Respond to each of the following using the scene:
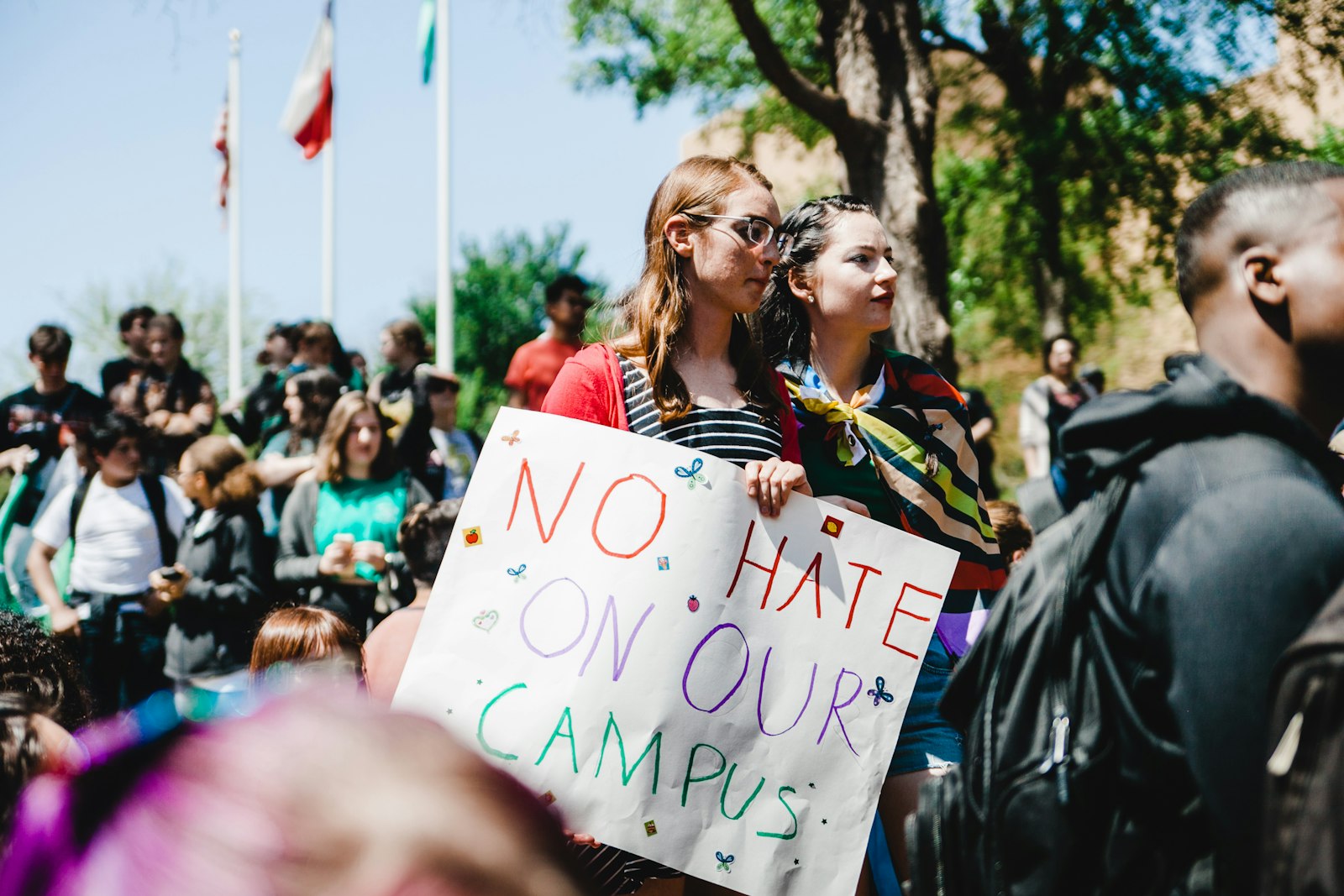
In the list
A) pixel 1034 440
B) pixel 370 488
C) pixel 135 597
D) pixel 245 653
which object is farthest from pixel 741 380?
pixel 1034 440

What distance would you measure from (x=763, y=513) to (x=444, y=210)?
42.3ft

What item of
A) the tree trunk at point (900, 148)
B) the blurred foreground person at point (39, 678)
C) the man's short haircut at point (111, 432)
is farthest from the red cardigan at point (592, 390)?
the tree trunk at point (900, 148)

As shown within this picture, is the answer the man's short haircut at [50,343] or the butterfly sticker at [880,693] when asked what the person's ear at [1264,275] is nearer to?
→ the butterfly sticker at [880,693]

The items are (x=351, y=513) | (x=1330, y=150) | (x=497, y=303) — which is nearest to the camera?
(x=351, y=513)

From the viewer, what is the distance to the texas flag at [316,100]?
16672 millimetres

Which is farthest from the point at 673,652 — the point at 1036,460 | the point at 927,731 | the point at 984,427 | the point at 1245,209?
the point at 1036,460

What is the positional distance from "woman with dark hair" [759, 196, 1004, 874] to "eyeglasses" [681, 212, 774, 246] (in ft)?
1.58

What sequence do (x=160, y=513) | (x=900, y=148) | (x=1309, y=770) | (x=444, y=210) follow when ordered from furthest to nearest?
(x=444, y=210)
(x=900, y=148)
(x=160, y=513)
(x=1309, y=770)

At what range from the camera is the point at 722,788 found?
2639mm

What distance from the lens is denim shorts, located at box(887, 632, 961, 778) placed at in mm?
2934

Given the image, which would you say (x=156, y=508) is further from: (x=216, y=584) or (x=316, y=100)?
(x=316, y=100)

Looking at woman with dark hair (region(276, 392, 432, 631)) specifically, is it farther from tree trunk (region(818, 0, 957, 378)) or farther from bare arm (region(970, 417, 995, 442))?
bare arm (region(970, 417, 995, 442))

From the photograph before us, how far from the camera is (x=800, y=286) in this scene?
354cm

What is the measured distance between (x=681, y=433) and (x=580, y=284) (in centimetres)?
401
